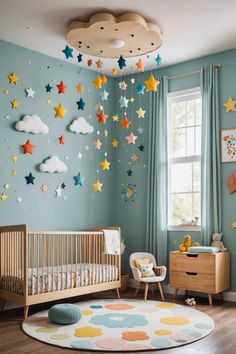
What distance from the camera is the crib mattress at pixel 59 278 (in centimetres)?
398

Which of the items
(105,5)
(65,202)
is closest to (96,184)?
(65,202)

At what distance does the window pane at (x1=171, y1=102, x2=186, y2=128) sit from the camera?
17.8ft

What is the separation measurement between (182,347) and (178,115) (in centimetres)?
308

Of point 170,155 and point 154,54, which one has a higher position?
point 154,54

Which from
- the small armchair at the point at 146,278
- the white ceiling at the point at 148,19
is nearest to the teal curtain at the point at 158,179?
the small armchair at the point at 146,278

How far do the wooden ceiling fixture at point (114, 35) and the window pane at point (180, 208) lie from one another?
1.81 m

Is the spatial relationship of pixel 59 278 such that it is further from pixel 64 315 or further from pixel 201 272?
pixel 201 272

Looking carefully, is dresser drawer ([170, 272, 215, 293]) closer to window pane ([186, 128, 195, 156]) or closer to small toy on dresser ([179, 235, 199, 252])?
small toy on dresser ([179, 235, 199, 252])

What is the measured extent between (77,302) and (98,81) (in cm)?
236

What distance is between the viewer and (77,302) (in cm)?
472

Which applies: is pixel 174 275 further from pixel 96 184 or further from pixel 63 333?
pixel 63 333

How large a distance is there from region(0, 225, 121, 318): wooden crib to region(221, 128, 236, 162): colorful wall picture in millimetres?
1625

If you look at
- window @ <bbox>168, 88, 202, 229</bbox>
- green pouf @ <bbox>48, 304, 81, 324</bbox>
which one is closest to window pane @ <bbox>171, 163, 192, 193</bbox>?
window @ <bbox>168, 88, 202, 229</bbox>

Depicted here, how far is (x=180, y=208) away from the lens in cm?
537
